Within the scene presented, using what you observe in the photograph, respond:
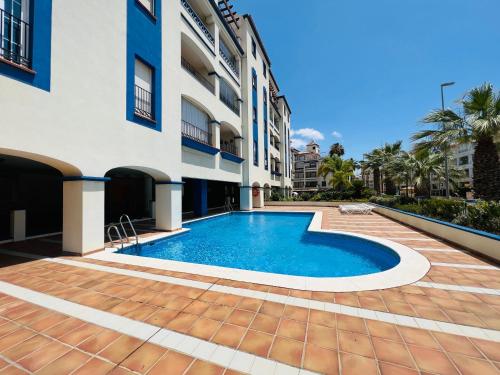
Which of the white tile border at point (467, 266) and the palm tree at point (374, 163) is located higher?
the palm tree at point (374, 163)

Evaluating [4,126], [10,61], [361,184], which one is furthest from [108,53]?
[361,184]

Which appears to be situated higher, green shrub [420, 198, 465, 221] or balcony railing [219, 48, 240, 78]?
balcony railing [219, 48, 240, 78]

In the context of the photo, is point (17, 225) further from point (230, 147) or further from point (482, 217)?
point (482, 217)

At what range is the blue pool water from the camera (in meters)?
7.05

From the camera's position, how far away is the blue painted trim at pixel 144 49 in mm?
8523

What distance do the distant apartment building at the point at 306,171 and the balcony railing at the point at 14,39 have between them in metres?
67.1

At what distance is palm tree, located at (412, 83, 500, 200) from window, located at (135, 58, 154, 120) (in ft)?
48.3

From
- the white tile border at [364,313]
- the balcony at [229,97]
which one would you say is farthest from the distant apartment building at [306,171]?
the white tile border at [364,313]

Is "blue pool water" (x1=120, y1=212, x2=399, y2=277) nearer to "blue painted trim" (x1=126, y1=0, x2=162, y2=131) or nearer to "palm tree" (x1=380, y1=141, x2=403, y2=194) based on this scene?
"blue painted trim" (x1=126, y1=0, x2=162, y2=131)

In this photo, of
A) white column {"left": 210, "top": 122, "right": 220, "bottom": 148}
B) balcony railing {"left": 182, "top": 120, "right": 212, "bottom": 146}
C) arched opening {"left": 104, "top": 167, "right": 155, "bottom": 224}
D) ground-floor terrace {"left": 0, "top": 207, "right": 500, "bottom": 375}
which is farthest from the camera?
white column {"left": 210, "top": 122, "right": 220, "bottom": 148}

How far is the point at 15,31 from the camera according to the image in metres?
5.61

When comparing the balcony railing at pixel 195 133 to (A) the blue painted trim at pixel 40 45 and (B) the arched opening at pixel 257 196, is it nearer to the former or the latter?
(A) the blue painted trim at pixel 40 45

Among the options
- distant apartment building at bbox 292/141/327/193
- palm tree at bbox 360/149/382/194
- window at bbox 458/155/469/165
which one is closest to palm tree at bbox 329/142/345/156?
distant apartment building at bbox 292/141/327/193

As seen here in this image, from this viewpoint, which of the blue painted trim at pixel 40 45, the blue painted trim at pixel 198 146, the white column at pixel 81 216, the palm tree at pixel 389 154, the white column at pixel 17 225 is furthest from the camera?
the palm tree at pixel 389 154
